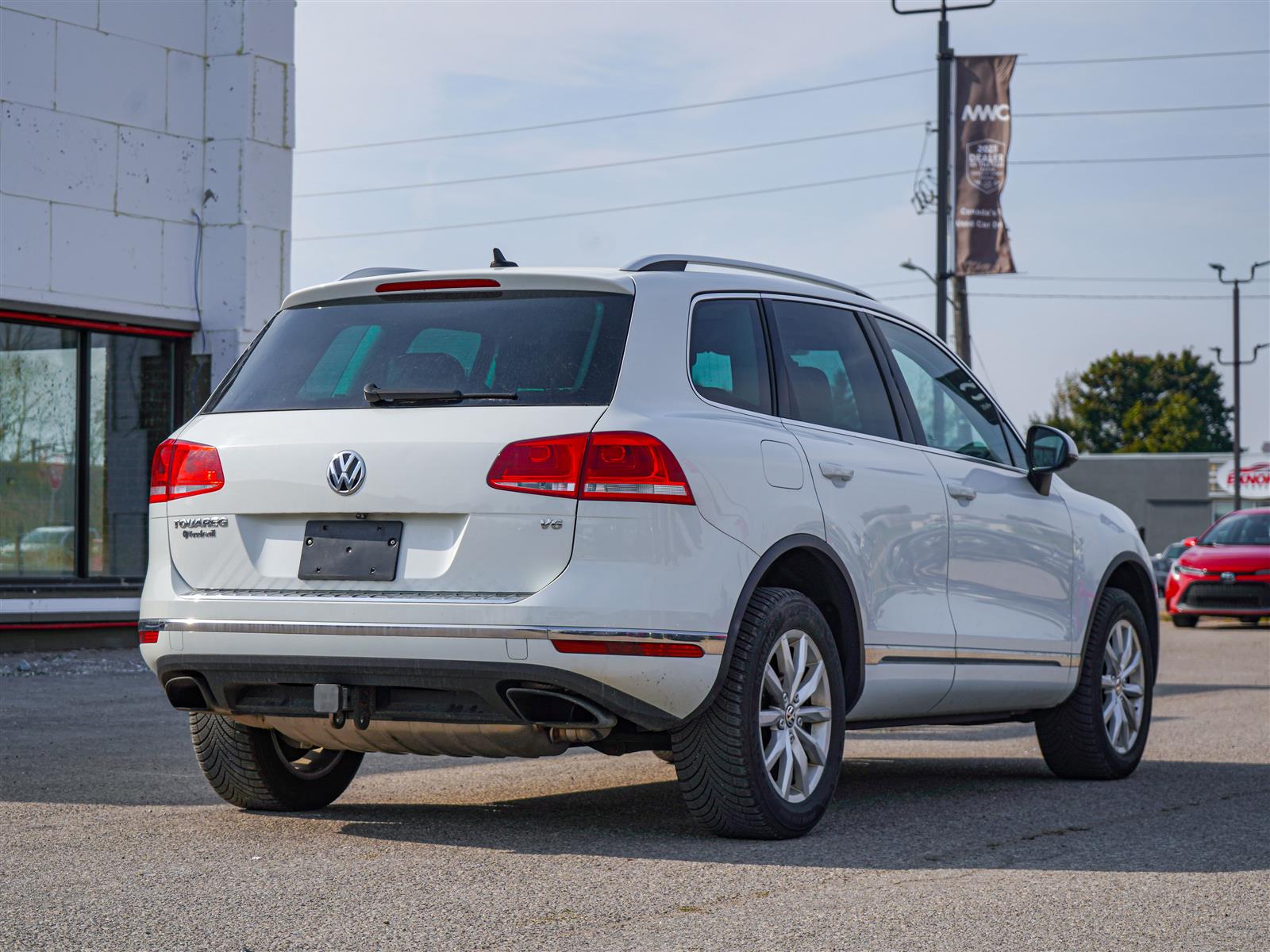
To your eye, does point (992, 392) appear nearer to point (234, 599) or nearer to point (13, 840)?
point (234, 599)

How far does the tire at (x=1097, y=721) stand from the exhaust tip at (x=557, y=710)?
334 centimetres

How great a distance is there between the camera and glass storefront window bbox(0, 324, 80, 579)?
15023mm

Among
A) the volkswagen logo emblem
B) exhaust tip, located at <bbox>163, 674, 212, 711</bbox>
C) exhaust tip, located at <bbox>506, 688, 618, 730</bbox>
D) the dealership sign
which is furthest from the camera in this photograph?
the dealership sign

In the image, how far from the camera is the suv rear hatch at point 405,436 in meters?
5.52

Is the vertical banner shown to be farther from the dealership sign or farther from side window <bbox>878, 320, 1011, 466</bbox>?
the dealership sign

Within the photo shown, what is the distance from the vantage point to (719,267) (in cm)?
654

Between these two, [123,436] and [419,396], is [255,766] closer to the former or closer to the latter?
[419,396]

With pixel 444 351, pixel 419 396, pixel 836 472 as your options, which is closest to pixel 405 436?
pixel 419 396

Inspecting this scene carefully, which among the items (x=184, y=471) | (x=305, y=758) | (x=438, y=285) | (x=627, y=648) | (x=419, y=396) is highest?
(x=438, y=285)

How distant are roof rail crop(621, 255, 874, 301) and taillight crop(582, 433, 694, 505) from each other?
813 mm

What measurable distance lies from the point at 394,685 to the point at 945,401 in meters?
3.05

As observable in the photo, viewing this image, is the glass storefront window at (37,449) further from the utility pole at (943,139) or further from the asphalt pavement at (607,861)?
the utility pole at (943,139)

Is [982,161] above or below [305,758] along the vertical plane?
above

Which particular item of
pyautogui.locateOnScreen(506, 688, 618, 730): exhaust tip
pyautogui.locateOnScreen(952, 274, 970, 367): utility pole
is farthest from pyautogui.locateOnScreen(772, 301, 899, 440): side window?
pyautogui.locateOnScreen(952, 274, 970, 367): utility pole
